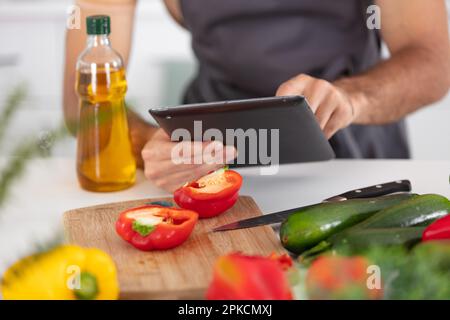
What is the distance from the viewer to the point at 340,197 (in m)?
1.03

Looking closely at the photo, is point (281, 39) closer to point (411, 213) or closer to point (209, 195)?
point (209, 195)

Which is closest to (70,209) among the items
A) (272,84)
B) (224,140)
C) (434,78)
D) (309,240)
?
(224,140)

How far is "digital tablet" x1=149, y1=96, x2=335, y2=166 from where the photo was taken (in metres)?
0.98

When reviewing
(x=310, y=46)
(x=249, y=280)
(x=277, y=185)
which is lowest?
(x=277, y=185)

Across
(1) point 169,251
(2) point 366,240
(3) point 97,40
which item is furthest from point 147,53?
(2) point 366,240

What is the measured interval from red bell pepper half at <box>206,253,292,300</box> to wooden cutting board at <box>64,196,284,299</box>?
165 mm

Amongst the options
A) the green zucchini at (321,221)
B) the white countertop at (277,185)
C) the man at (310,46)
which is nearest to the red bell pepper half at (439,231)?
the green zucchini at (321,221)

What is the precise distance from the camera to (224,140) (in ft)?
3.57

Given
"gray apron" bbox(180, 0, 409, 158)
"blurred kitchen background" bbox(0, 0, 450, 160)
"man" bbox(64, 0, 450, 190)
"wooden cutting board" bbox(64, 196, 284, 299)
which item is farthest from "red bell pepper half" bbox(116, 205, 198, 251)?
"blurred kitchen background" bbox(0, 0, 450, 160)

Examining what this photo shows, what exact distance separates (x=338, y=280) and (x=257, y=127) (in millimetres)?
513

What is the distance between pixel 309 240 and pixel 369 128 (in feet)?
3.11

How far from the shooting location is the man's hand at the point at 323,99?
3.74 feet

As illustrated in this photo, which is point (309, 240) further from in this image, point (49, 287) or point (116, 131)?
point (116, 131)

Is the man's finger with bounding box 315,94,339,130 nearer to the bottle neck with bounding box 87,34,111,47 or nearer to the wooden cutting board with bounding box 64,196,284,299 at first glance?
the wooden cutting board with bounding box 64,196,284,299
